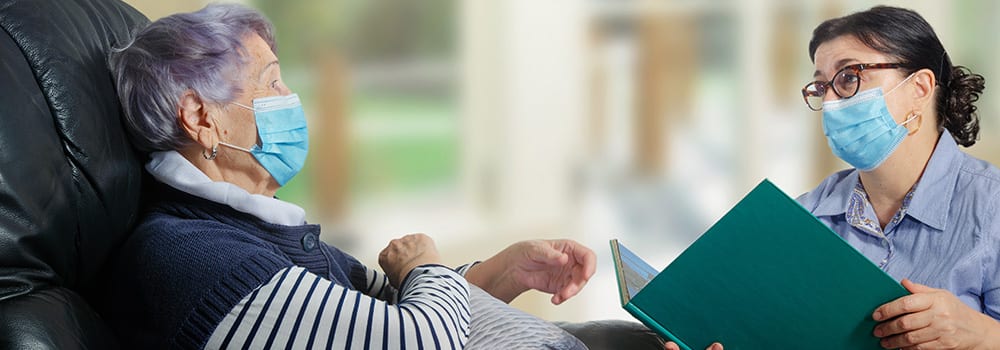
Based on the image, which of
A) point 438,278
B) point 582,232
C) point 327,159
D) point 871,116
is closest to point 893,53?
point 871,116

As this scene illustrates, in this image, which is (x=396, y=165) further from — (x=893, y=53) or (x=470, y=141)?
(x=893, y=53)

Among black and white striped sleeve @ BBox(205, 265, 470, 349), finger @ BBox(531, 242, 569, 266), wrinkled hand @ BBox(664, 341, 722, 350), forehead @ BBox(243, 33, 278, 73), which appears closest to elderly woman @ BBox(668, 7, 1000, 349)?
wrinkled hand @ BBox(664, 341, 722, 350)

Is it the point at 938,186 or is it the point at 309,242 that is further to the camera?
the point at 938,186

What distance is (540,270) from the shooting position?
1.67 metres

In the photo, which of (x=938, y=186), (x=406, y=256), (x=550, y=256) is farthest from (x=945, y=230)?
(x=406, y=256)

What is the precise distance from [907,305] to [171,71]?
1.06m

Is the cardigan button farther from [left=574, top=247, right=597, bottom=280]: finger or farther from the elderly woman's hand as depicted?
[left=574, top=247, right=597, bottom=280]: finger

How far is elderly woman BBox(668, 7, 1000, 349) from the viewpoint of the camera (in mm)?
1553

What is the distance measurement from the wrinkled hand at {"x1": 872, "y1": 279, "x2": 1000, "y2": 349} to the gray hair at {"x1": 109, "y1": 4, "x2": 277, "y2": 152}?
0.97 m

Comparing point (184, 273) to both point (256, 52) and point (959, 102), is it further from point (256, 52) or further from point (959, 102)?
point (959, 102)

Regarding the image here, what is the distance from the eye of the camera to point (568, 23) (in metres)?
4.00

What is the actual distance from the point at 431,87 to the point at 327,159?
57 centimetres

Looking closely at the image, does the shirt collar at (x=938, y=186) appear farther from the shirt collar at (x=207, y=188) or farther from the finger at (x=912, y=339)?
the shirt collar at (x=207, y=188)

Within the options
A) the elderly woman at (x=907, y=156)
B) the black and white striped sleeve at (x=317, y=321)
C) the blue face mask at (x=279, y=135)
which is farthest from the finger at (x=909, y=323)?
the blue face mask at (x=279, y=135)
